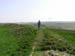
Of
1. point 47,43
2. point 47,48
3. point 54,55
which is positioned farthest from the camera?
point 47,43

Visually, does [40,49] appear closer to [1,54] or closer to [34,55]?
[34,55]

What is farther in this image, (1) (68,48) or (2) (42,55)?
(1) (68,48)

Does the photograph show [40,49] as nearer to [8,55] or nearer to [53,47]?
[53,47]

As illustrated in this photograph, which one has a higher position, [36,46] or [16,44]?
[16,44]

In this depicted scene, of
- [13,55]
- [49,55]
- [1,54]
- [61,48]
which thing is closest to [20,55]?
[13,55]

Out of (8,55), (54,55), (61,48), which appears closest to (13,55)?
(8,55)

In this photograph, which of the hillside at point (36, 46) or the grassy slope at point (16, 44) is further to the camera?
the hillside at point (36, 46)

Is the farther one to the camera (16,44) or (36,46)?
(16,44)

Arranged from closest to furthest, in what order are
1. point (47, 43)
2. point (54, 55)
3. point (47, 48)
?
point (54, 55) < point (47, 48) < point (47, 43)

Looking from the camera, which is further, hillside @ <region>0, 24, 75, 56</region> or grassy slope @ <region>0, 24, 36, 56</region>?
hillside @ <region>0, 24, 75, 56</region>
